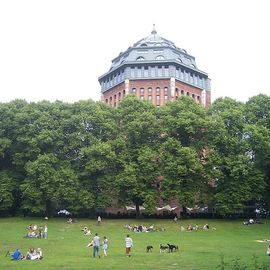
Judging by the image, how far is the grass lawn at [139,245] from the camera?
2721cm

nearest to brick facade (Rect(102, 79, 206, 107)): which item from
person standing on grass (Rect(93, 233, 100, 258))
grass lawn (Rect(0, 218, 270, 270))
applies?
grass lawn (Rect(0, 218, 270, 270))

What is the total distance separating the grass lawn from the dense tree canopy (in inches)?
131

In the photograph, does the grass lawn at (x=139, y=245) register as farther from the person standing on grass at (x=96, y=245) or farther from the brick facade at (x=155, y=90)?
the brick facade at (x=155, y=90)

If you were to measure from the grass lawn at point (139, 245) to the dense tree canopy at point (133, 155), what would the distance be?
3334 millimetres

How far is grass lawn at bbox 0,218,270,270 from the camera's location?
27.2m

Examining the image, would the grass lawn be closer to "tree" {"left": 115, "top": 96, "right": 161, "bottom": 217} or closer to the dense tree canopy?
the dense tree canopy

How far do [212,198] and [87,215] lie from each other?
18.0 meters

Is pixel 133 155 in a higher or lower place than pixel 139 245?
higher

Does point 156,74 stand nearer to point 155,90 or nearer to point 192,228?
point 155,90

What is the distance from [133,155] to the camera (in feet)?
205

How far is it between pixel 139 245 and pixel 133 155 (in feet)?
79.2

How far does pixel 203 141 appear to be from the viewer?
62.6 metres

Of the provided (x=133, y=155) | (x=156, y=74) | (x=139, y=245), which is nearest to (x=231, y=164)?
(x=133, y=155)

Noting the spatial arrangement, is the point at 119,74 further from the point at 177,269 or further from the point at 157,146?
the point at 177,269
